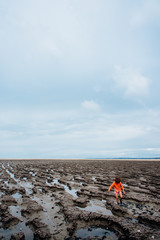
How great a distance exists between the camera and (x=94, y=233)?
492 cm

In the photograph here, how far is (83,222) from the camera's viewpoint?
5.65m

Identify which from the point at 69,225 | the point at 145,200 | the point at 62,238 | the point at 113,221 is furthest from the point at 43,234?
the point at 145,200

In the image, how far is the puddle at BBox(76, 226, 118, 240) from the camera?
4.70 metres

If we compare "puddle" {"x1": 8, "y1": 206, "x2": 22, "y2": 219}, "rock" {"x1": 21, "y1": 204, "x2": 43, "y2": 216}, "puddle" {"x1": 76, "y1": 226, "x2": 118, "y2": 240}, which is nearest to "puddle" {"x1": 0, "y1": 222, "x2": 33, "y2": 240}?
"puddle" {"x1": 8, "y1": 206, "x2": 22, "y2": 219}

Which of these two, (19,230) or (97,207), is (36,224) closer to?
(19,230)

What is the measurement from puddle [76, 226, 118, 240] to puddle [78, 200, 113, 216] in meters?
1.40

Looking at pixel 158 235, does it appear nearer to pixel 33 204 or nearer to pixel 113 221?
pixel 113 221

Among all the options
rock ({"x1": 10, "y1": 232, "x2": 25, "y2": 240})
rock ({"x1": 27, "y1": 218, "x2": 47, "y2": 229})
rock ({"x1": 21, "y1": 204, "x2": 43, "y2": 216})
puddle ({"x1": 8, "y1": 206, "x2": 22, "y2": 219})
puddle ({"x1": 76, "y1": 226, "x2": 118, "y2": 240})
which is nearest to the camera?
rock ({"x1": 10, "y1": 232, "x2": 25, "y2": 240})

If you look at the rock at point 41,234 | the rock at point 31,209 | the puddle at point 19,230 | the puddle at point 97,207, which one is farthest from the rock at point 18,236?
the puddle at point 97,207

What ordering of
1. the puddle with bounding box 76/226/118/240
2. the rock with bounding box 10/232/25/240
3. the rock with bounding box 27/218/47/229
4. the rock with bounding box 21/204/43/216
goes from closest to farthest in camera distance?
the rock with bounding box 10/232/25/240, the puddle with bounding box 76/226/118/240, the rock with bounding box 27/218/47/229, the rock with bounding box 21/204/43/216

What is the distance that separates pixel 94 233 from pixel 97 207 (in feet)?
7.86

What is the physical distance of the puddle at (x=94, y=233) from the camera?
15.4 feet

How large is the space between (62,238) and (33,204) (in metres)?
3.34

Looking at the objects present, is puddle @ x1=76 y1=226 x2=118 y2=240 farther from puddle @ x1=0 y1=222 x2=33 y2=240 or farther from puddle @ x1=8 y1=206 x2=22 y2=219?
puddle @ x1=8 y1=206 x2=22 y2=219
